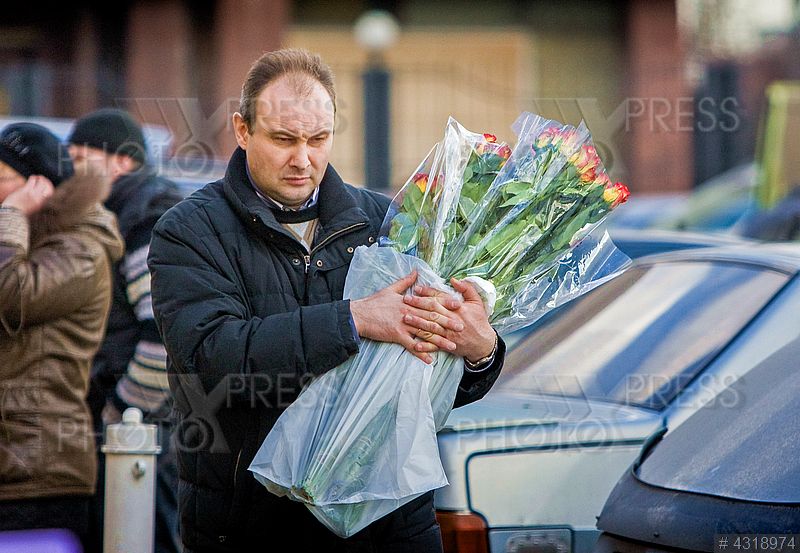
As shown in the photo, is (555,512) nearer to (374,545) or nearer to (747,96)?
(374,545)

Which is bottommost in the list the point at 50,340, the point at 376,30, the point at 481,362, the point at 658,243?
the point at 50,340

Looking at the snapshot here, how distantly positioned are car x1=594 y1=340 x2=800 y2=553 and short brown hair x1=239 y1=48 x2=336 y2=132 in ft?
4.02

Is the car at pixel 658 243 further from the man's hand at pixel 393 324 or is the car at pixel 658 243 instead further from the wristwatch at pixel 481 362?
the man's hand at pixel 393 324

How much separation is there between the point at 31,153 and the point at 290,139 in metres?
2.11

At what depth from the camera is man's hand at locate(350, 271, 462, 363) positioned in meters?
2.83

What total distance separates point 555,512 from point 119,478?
1.45 meters

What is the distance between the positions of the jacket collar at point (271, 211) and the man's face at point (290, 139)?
5 centimetres

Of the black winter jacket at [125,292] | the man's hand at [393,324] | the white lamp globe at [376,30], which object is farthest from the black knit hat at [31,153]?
the white lamp globe at [376,30]

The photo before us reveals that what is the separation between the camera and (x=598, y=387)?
14.0 ft

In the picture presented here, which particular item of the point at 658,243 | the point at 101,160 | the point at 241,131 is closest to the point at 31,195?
the point at 101,160

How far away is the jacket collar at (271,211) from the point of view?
9.71 ft

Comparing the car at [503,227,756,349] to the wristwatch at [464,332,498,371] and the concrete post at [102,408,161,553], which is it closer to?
the concrete post at [102,408,161,553]

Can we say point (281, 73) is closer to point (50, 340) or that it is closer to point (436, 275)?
point (436, 275)

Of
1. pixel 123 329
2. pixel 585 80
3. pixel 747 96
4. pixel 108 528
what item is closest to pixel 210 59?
pixel 585 80
